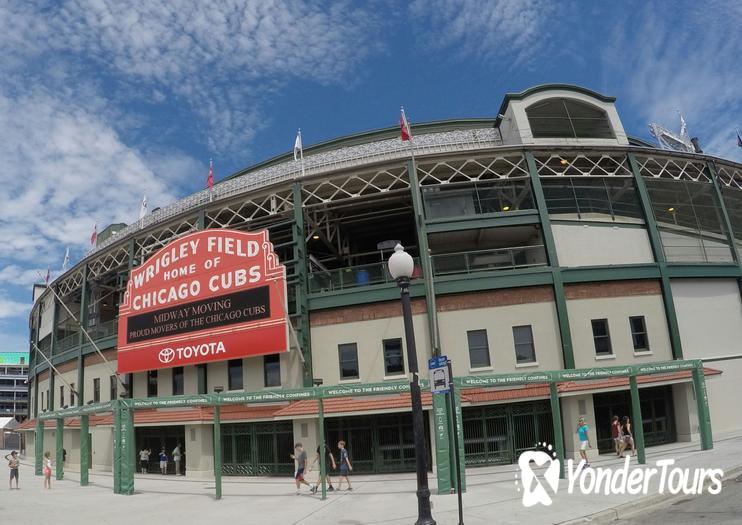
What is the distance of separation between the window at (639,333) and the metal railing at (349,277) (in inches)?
360

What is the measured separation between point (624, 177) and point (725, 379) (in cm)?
966

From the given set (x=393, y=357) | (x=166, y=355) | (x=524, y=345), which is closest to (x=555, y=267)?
(x=524, y=345)

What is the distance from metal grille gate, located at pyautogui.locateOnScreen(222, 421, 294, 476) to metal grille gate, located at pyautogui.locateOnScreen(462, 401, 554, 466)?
753cm

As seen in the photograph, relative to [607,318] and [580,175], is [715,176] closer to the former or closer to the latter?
[580,175]

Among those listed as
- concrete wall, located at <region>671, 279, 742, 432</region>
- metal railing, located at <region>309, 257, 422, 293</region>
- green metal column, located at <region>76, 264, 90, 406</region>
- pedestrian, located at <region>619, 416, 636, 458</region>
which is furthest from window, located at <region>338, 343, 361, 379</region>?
green metal column, located at <region>76, 264, 90, 406</region>

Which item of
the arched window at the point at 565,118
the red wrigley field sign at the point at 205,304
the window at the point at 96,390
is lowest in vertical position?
the window at the point at 96,390

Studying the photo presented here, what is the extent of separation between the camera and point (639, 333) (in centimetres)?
2269

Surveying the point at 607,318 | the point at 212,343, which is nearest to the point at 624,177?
the point at 607,318

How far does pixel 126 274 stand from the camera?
116 ft

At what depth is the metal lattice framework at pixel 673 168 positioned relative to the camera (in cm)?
2595

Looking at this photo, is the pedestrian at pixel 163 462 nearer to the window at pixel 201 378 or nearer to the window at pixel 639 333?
the window at pixel 201 378

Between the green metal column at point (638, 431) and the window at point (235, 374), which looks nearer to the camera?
the green metal column at point (638, 431)

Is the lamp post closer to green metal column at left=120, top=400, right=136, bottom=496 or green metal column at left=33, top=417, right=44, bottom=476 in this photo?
green metal column at left=120, top=400, right=136, bottom=496

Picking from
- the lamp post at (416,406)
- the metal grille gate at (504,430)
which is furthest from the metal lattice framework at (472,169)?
the lamp post at (416,406)
